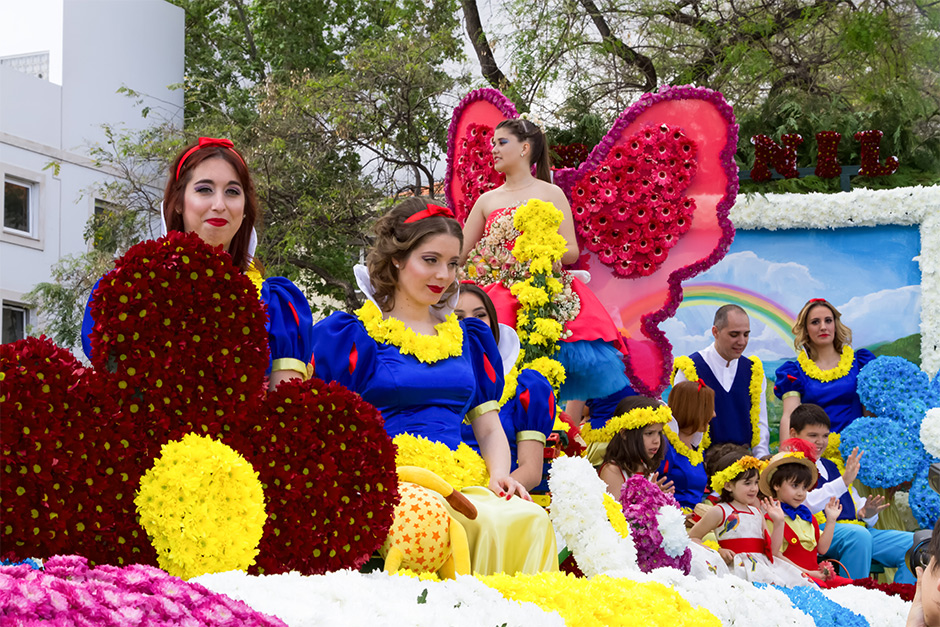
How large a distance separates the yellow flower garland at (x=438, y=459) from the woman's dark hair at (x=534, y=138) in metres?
2.70

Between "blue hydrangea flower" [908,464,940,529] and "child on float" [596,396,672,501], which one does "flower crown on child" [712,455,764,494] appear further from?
"blue hydrangea flower" [908,464,940,529]

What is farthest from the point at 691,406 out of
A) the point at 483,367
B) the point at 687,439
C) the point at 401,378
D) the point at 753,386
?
the point at 401,378

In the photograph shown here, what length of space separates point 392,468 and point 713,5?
1201cm

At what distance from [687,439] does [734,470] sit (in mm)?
809

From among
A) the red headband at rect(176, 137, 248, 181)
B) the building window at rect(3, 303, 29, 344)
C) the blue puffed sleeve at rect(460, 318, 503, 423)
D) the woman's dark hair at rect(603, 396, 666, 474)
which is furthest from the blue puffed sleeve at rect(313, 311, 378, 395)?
the building window at rect(3, 303, 29, 344)

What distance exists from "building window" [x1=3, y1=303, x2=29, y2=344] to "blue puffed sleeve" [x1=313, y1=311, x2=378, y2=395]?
11.5 meters

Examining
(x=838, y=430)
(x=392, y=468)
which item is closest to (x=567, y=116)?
(x=838, y=430)

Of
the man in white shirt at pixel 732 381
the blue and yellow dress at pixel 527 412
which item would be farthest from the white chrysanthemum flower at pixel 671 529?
the man in white shirt at pixel 732 381

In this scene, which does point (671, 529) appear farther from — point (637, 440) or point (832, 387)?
point (832, 387)

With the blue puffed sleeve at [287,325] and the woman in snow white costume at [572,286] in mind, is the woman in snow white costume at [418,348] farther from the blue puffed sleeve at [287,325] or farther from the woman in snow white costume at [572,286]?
the woman in snow white costume at [572,286]

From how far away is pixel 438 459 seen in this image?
3014 millimetres

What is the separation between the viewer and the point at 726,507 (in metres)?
4.92

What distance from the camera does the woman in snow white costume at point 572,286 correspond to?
4953mm

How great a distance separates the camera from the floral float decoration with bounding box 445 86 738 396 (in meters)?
5.74
